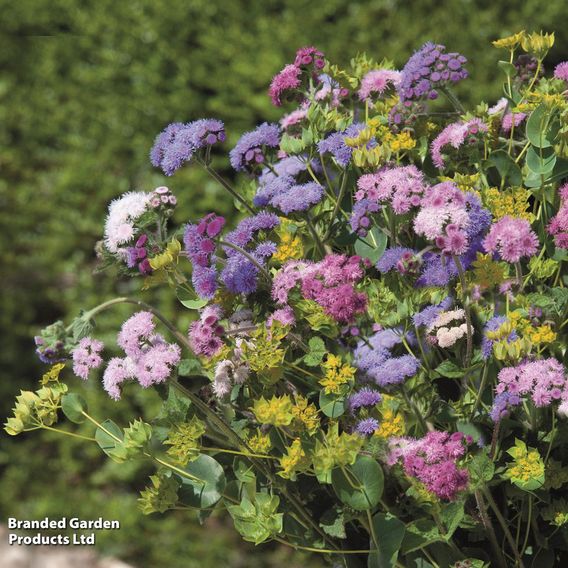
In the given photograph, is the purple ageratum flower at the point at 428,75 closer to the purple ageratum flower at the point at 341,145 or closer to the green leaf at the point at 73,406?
the purple ageratum flower at the point at 341,145

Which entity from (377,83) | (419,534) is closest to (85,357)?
(419,534)

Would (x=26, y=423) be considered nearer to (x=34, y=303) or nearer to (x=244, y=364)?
(x=244, y=364)

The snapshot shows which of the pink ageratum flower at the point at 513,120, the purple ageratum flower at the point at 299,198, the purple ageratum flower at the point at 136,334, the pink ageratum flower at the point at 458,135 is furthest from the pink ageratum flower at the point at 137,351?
the pink ageratum flower at the point at 513,120

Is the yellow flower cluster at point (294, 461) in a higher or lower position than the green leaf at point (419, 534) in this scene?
higher

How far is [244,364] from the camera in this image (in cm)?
123

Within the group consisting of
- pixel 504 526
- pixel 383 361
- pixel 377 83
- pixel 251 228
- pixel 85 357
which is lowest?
pixel 504 526

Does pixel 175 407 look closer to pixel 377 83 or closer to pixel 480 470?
pixel 480 470

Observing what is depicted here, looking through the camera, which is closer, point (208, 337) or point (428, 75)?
point (208, 337)

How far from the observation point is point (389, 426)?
117cm

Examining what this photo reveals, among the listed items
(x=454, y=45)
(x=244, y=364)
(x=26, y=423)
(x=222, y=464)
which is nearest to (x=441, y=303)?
(x=244, y=364)

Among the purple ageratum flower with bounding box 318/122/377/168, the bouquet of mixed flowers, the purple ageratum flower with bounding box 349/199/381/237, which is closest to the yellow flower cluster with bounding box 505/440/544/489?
the bouquet of mixed flowers

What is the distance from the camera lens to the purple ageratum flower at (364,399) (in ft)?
3.99

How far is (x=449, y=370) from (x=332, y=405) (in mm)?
151

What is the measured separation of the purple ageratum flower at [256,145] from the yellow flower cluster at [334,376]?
39 centimetres
